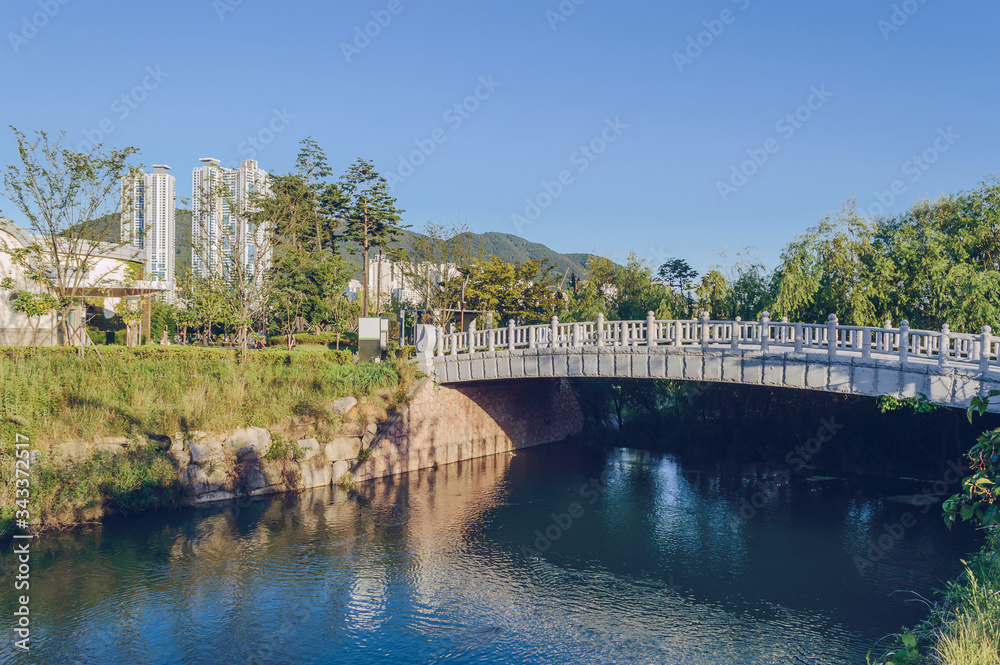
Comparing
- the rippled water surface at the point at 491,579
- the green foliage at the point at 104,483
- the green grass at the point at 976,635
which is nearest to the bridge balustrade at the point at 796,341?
the rippled water surface at the point at 491,579

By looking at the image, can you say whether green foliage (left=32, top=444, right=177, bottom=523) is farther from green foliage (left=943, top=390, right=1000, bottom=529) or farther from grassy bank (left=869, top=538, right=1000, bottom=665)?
green foliage (left=943, top=390, right=1000, bottom=529)

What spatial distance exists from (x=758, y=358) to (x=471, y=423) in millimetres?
12093

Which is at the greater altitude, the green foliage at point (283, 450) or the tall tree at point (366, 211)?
the tall tree at point (366, 211)

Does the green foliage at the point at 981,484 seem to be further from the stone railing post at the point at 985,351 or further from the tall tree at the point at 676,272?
the tall tree at the point at 676,272

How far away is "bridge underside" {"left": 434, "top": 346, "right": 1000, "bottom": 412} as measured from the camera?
1517 cm

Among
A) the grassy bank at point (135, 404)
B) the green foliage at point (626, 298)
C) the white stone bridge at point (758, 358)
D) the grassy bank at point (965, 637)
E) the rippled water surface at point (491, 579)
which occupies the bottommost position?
the rippled water surface at point (491, 579)

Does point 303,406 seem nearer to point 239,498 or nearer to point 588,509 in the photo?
point 239,498

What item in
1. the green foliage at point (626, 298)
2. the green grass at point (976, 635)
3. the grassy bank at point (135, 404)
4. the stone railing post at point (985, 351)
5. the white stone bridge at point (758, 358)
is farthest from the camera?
the green foliage at point (626, 298)

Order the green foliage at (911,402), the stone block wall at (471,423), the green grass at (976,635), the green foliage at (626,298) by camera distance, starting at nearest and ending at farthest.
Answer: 1. the green grass at (976,635)
2. the green foliage at (911,402)
3. the stone block wall at (471,423)
4. the green foliage at (626,298)

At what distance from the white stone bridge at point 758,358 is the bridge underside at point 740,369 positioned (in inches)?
0.9

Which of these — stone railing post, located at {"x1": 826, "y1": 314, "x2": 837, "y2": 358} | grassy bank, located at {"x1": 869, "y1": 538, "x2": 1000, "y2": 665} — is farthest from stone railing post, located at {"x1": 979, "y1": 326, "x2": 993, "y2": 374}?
grassy bank, located at {"x1": 869, "y1": 538, "x2": 1000, "y2": 665}

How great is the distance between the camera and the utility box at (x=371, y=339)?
25188 mm

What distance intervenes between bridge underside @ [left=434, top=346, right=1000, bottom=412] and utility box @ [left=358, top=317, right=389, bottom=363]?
2246 mm

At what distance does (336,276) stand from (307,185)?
7705 mm
